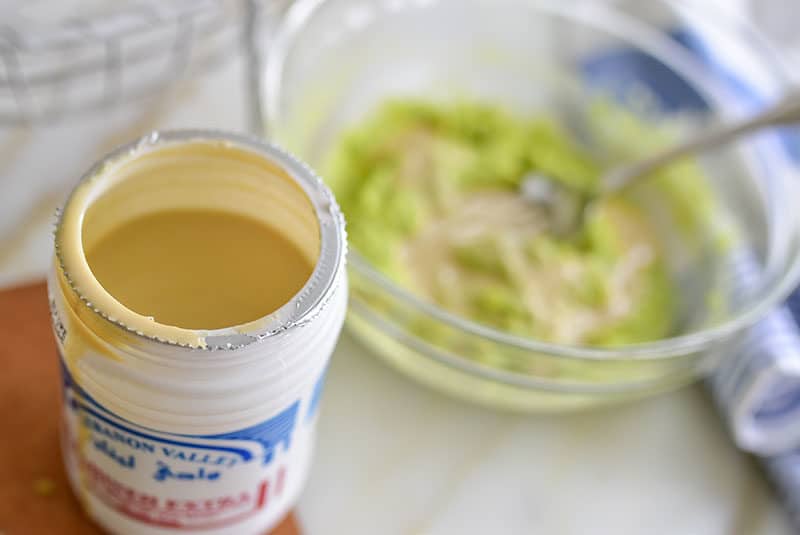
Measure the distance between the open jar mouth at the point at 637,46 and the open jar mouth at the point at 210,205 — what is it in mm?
104

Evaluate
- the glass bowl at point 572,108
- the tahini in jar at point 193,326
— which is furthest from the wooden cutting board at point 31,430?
the glass bowl at point 572,108

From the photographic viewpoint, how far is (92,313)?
0.33 m

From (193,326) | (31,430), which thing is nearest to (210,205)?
(193,326)

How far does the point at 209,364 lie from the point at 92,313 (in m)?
0.04

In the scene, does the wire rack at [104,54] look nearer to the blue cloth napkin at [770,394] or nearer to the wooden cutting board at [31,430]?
the wooden cutting board at [31,430]

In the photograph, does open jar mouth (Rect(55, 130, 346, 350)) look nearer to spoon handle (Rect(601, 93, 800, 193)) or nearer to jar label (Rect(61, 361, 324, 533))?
jar label (Rect(61, 361, 324, 533))

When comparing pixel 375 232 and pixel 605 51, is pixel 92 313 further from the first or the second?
pixel 605 51

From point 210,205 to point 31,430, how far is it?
17cm

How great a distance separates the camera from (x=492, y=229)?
639 millimetres

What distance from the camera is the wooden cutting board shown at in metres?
0.47

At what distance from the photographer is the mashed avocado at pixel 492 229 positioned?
601 mm

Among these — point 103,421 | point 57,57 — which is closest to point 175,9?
point 57,57

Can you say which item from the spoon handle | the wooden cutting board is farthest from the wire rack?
the spoon handle

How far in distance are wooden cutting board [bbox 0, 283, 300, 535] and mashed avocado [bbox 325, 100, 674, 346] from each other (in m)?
0.19
